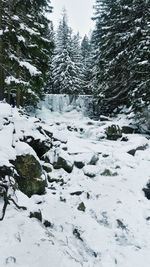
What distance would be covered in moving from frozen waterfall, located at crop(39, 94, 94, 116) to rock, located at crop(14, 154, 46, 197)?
25233 millimetres

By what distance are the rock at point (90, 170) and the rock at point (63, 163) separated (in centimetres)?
61

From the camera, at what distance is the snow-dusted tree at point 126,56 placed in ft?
59.2

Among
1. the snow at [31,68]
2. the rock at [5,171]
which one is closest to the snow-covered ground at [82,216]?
the rock at [5,171]

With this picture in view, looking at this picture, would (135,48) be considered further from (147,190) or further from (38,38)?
(147,190)

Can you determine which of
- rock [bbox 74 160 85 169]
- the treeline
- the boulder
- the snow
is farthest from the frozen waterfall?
the boulder

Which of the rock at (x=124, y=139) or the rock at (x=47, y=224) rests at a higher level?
the rock at (x=124, y=139)

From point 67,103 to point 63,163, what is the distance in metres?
24.4

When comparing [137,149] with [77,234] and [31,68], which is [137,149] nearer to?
[31,68]

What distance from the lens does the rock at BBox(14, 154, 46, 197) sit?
8.19m

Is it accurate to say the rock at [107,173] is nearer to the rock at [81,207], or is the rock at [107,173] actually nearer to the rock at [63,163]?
the rock at [63,163]

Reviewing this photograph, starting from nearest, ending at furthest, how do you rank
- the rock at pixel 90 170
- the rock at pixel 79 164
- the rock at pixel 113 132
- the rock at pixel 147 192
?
the rock at pixel 147 192, the rock at pixel 90 170, the rock at pixel 79 164, the rock at pixel 113 132

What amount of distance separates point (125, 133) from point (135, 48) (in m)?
5.38

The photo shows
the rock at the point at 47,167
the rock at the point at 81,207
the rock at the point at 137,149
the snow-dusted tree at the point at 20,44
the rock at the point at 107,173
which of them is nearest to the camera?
the rock at the point at 81,207

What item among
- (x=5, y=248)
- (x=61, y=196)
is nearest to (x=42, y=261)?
(x=5, y=248)
